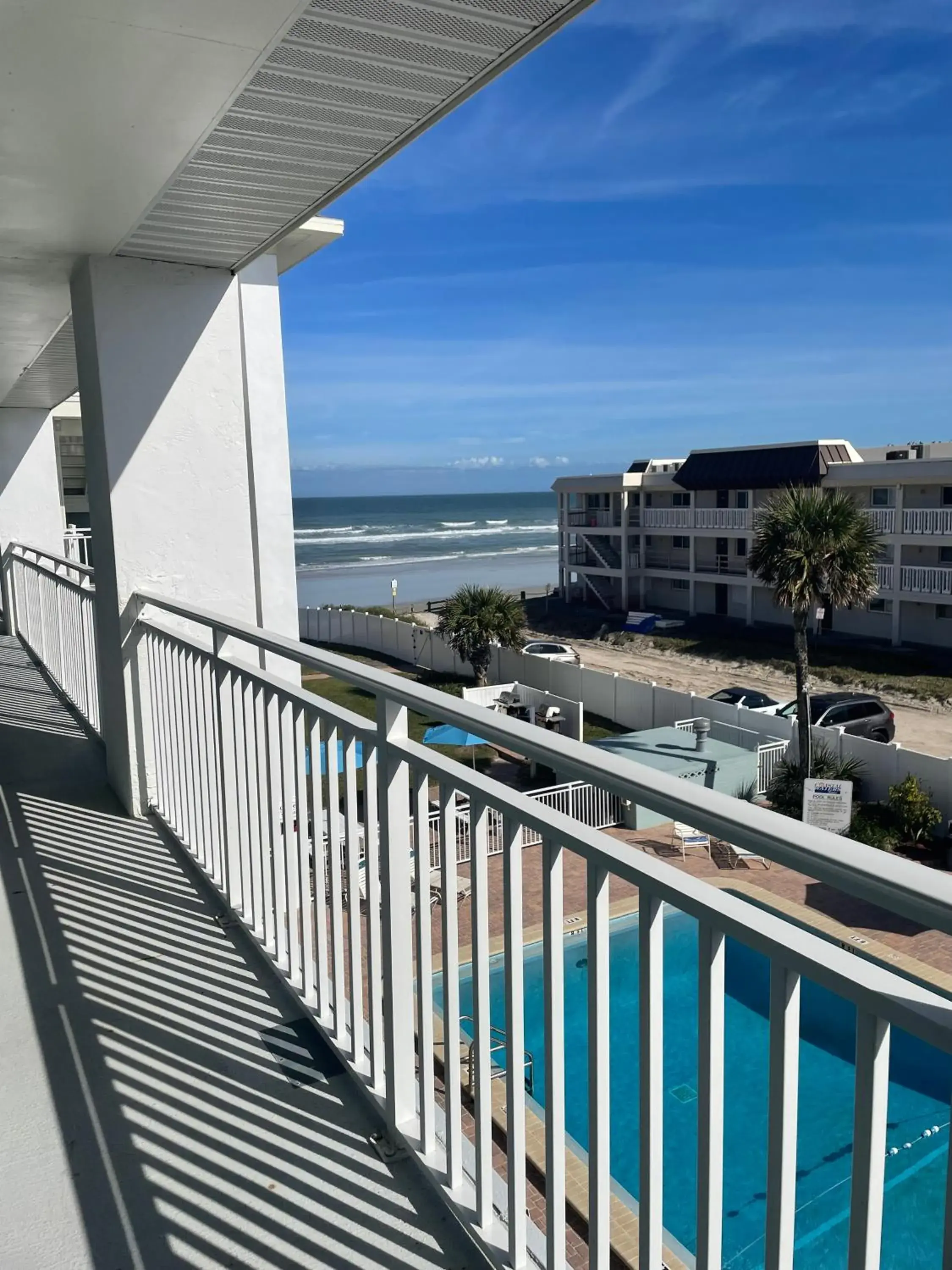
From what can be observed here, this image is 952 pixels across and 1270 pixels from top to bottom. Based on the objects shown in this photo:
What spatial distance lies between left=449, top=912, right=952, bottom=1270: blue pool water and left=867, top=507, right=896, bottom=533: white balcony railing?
2130cm

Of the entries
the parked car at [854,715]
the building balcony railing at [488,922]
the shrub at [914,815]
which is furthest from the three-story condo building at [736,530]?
the building balcony railing at [488,922]

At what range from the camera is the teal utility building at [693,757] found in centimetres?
1305

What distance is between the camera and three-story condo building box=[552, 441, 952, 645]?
2528 centimetres

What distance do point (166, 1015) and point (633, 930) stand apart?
6198mm

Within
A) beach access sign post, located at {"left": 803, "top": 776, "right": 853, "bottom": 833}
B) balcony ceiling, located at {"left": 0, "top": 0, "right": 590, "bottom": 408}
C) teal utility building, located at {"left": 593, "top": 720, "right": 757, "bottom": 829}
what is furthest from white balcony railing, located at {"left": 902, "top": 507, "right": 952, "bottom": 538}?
balcony ceiling, located at {"left": 0, "top": 0, "right": 590, "bottom": 408}

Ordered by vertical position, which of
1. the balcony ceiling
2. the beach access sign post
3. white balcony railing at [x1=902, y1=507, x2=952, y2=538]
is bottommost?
the beach access sign post

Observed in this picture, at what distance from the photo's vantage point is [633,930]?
25.3 ft

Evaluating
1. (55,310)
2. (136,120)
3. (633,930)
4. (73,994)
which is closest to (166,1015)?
Answer: (73,994)

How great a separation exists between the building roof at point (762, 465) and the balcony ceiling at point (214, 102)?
26594 mm

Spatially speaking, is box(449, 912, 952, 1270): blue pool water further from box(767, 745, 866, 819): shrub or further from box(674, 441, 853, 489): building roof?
box(674, 441, 853, 489): building roof

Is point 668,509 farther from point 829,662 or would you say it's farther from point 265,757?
point 265,757

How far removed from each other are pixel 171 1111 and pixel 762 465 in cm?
2981

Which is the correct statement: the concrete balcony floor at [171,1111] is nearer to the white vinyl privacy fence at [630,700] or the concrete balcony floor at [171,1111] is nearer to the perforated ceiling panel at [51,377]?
the perforated ceiling panel at [51,377]

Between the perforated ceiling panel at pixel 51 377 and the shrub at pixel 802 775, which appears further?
the shrub at pixel 802 775
